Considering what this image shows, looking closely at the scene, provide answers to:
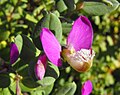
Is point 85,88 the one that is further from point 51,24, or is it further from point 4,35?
point 4,35

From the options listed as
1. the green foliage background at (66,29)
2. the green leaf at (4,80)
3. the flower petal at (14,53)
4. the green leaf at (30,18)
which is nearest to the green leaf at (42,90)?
the green foliage background at (66,29)

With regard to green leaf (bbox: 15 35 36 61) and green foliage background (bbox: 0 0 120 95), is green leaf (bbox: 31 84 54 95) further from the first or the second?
green leaf (bbox: 15 35 36 61)

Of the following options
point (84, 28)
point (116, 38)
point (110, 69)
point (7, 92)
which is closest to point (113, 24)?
point (116, 38)

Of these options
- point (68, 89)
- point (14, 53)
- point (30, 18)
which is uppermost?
point (14, 53)

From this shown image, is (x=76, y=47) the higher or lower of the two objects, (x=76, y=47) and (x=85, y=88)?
the higher

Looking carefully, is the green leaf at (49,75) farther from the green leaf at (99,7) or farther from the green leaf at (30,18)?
the green leaf at (30,18)

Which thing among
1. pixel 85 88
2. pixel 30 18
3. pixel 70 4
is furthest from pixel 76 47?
pixel 30 18

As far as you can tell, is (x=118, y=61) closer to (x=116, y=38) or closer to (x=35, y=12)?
(x=116, y=38)

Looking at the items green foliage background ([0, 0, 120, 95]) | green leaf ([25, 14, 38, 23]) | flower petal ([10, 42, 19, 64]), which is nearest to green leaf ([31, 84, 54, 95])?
green foliage background ([0, 0, 120, 95])
